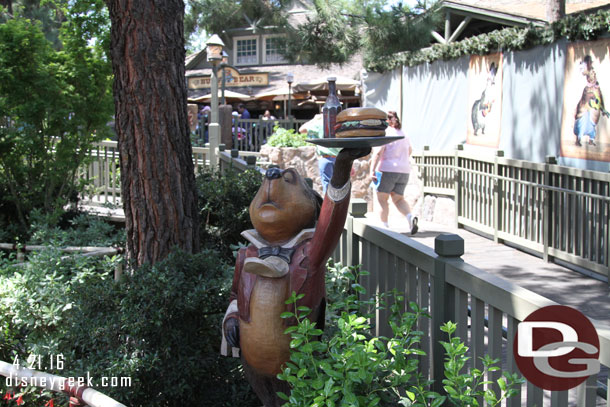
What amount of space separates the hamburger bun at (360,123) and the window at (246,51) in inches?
1049

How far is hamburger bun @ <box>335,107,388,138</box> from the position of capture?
2.83 metres

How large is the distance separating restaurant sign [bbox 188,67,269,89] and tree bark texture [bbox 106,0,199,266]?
67.8 ft

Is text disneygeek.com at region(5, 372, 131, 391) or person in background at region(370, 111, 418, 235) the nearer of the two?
text disneygeek.com at region(5, 372, 131, 391)

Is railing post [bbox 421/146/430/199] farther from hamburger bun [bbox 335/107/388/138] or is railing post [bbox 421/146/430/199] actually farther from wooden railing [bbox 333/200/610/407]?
hamburger bun [bbox 335/107/388/138]

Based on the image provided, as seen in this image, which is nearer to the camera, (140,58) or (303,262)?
(303,262)

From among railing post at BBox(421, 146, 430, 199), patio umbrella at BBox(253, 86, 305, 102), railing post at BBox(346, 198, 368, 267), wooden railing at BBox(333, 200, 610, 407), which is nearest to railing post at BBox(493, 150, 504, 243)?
railing post at BBox(421, 146, 430, 199)

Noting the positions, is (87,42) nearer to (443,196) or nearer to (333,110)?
(333,110)

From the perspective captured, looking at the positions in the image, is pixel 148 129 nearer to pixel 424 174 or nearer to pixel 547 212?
pixel 547 212

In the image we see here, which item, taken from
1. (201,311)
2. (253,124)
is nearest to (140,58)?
(201,311)

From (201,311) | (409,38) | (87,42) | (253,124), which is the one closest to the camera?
(201,311)

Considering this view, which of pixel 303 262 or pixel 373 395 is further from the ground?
pixel 303 262

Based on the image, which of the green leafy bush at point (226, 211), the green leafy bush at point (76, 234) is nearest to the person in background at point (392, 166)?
the green leafy bush at point (226, 211)

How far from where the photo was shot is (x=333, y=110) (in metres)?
3.34

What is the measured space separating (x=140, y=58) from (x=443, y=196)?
7.38m
